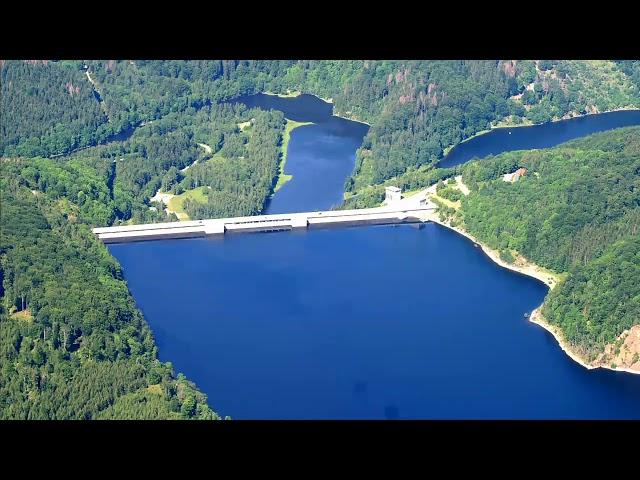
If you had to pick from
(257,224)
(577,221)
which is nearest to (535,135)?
(577,221)

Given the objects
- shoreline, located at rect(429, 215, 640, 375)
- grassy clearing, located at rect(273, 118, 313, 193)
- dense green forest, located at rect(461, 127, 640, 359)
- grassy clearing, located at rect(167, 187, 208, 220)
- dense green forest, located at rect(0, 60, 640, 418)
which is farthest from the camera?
grassy clearing, located at rect(273, 118, 313, 193)

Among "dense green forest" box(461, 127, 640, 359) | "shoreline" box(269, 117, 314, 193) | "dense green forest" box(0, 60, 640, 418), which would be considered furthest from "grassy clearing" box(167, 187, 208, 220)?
"dense green forest" box(461, 127, 640, 359)

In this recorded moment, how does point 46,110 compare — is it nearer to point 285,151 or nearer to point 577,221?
point 285,151

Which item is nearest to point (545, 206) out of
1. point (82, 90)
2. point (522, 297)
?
point (522, 297)

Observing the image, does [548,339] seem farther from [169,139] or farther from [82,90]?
A: [82,90]

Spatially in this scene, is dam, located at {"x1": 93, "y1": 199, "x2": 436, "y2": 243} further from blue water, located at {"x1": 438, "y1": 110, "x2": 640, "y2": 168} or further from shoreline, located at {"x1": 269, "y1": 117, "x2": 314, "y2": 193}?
blue water, located at {"x1": 438, "y1": 110, "x2": 640, "y2": 168}

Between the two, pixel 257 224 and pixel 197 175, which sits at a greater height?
pixel 257 224
